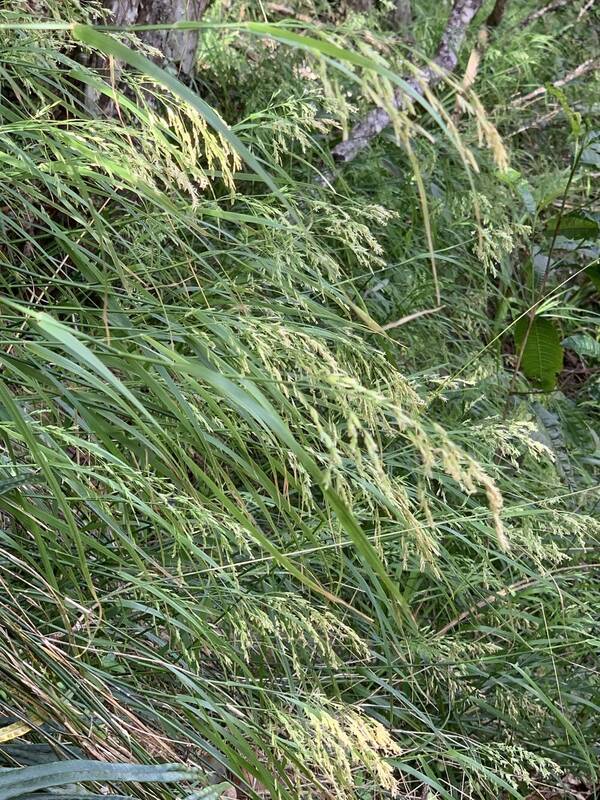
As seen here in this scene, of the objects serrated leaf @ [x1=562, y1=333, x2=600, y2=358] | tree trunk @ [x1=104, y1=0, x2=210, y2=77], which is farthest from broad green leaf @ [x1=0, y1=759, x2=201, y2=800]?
serrated leaf @ [x1=562, y1=333, x2=600, y2=358]

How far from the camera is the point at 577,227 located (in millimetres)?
2568

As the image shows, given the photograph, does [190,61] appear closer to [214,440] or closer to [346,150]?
[346,150]

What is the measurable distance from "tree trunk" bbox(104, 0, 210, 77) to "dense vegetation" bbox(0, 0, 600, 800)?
170 millimetres

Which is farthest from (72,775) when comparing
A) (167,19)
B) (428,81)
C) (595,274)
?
(595,274)

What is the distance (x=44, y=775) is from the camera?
0.80m

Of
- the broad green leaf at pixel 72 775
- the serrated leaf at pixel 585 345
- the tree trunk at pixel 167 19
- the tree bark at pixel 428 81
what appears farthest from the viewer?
the serrated leaf at pixel 585 345

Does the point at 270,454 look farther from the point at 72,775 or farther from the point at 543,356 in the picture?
the point at 543,356

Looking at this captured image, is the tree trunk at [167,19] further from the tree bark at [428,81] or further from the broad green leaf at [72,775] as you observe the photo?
the broad green leaf at [72,775]

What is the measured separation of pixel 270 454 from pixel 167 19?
1.33m

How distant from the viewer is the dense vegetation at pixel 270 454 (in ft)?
2.87

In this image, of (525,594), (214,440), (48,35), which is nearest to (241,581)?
(214,440)

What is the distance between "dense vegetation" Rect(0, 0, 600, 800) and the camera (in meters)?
0.88

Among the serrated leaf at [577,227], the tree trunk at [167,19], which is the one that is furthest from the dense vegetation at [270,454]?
the tree trunk at [167,19]

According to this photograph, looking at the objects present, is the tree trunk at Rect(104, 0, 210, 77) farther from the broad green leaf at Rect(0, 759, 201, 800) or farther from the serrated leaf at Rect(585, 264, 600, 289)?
the broad green leaf at Rect(0, 759, 201, 800)
